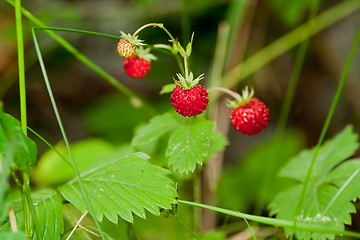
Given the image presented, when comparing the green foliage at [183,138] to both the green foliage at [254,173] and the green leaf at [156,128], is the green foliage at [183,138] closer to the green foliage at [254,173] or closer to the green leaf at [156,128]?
the green leaf at [156,128]

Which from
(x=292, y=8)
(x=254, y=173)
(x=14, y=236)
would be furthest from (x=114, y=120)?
(x=14, y=236)

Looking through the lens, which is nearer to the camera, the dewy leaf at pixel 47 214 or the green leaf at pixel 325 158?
the dewy leaf at pixel 47 214

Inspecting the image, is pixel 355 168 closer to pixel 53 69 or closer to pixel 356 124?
pixel 356 124

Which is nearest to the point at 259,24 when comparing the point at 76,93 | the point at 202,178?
the point at 202,178

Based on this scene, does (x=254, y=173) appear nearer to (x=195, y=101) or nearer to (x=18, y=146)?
(x=195, y=101)

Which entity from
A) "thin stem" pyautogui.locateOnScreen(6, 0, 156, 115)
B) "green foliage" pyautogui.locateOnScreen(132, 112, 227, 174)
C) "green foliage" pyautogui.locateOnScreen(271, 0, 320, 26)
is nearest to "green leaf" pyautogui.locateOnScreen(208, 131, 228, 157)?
"green foliage" pyautogui.locateOnScreen(132, 112, 227, 174)

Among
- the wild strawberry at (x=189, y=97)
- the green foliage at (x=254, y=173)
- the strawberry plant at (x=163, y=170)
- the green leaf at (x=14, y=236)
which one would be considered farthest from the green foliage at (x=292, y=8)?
the green leaf at (x=14, y=236)
